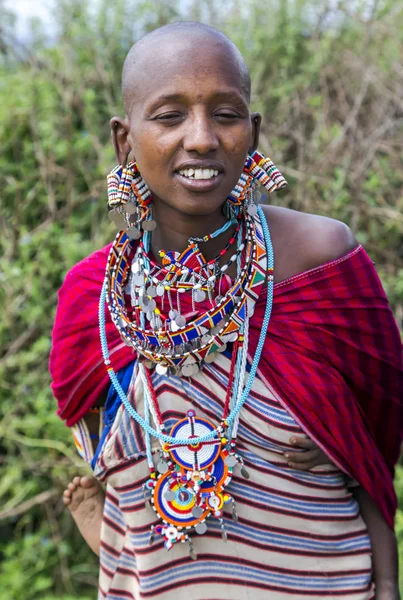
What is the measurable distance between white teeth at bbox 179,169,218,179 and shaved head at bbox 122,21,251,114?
201 mm

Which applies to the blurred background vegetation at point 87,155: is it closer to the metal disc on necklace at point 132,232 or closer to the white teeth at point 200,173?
the metal disc on necklace at point 132,232

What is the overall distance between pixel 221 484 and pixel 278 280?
20.6 inches

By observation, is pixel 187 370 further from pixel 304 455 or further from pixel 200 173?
pixel 200 173

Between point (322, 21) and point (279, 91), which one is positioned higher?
point (322, 21)

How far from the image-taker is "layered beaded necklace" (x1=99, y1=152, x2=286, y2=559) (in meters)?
1.82

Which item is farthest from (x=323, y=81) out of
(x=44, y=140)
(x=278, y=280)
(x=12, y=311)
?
(x=278, y=280)

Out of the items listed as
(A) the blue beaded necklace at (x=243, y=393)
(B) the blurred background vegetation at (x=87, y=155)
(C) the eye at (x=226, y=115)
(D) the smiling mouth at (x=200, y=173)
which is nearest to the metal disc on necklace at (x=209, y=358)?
(A) the blue beaded necklace at (x=243, y=393)

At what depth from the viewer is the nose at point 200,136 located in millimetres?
1615

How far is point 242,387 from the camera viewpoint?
1.83 m

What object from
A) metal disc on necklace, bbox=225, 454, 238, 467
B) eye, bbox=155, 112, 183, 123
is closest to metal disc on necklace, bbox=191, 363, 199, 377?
metal disc on necklace, bbox=225, 454, 238, 467

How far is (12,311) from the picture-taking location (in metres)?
3.75

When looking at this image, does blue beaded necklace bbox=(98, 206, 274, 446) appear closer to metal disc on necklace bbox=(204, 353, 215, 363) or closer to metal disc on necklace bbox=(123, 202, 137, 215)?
metal disc on necklace bbox=(204, 353, 215, 363)

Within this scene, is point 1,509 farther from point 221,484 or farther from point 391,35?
point 391,35

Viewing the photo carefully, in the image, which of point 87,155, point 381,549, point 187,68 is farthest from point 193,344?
point 87,155
